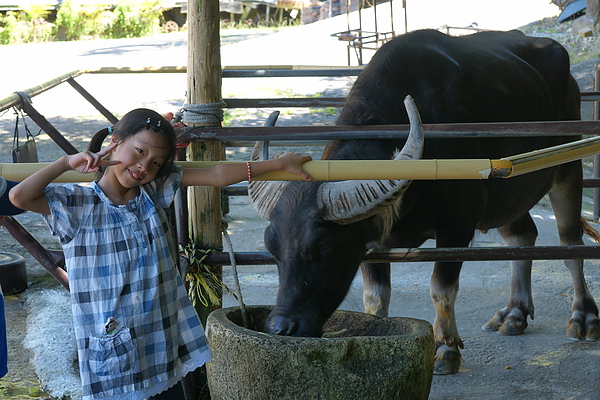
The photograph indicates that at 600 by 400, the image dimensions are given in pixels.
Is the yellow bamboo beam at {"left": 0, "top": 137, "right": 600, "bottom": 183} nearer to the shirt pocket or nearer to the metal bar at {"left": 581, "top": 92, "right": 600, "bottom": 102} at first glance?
the shirt pocket

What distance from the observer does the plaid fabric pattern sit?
218cm

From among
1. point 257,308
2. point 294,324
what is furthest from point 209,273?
point 294,324

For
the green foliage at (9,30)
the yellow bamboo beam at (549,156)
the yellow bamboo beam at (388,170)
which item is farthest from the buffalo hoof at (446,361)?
the green foliage at (9,30)

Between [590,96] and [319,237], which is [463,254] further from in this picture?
[590,96]

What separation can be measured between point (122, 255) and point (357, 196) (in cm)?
111

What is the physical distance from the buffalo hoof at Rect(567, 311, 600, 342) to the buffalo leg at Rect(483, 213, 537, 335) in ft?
0.93

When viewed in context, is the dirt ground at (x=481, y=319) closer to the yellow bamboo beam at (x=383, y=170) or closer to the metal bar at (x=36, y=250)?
the metal bar at (x=36, y=250)

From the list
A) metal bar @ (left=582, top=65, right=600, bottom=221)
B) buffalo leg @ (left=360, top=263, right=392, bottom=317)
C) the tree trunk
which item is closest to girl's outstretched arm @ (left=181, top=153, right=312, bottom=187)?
buffalo leg @ (left=360, top=263, right=392, bottom=317)

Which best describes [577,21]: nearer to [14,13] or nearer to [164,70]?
[164,70]

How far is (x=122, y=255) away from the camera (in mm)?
2215

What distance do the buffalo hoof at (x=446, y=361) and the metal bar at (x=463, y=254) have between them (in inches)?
33.0

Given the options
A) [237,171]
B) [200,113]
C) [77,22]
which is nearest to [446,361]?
[200,113]

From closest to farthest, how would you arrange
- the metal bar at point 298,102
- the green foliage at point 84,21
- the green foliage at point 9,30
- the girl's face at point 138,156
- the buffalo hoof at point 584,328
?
1. the girl's face at point 138,156
2. the buffalo hoof at point 584,328
3. the metal bar at point 298,102
4. the green foliage at point 9,30
5. the green foliage at point 84,21

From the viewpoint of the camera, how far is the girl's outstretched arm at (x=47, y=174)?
2.01 m
